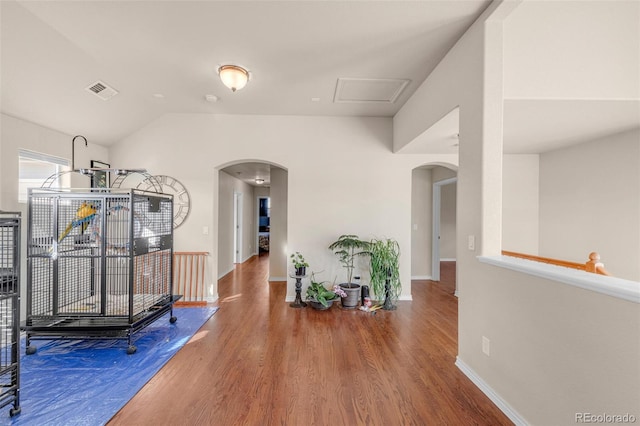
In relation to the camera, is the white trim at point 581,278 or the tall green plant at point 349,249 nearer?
the white trim at point 581,278

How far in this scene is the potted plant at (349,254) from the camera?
3.86 metres

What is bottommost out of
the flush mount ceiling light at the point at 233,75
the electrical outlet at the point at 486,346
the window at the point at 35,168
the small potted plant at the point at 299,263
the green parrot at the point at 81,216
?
the electrical outlet at the point at 486,346

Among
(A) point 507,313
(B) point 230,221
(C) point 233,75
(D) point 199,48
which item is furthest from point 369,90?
(B) point 230,221

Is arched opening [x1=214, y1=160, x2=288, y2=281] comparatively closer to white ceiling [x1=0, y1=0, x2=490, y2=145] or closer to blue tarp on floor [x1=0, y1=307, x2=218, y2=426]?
white ceiling [x1=0, y1=0, x2=490, y2=145]

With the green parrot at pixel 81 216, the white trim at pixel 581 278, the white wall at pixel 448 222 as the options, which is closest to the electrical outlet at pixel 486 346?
the white trim at pixel 581 278

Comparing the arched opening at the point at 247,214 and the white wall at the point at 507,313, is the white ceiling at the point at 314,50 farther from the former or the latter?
the arched opening at the point at 247,214

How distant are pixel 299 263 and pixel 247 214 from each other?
4.60m

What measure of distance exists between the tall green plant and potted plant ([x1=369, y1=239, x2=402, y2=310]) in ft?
0.67

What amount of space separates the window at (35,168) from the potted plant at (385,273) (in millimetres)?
4261

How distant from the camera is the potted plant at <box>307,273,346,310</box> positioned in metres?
3.75

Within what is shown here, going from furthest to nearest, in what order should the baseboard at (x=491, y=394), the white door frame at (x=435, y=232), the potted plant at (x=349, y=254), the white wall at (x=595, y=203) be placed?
the white door frame at (x=435, y=232) → the potted plant at (x=349, y=254) → the white wall at (x=595, y=203) → the baseboard at (x=491, y=394)

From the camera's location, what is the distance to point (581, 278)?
1.34m

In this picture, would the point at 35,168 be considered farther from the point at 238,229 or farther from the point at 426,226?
the point at 426,226

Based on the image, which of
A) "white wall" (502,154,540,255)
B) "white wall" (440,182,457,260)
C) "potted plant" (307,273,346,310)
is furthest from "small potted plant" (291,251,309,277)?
"white wall" (440,182,457,260)
